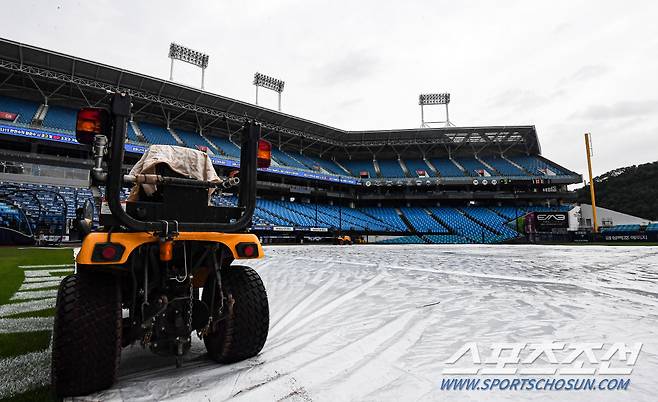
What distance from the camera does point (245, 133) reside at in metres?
2.41

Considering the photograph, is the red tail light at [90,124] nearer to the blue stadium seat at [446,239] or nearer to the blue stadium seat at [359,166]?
the blue stadium seat at [446,239]

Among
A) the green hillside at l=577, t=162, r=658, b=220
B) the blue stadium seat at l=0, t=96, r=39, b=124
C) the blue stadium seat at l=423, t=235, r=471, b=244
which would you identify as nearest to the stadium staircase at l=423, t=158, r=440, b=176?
the blue stadium seat at l=423, t=235, r=471, b=244

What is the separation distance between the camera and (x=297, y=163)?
41625 mm

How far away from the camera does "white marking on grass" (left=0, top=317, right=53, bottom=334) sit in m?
2.88

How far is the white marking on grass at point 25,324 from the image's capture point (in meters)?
2.88

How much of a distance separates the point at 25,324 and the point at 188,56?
4101 cm

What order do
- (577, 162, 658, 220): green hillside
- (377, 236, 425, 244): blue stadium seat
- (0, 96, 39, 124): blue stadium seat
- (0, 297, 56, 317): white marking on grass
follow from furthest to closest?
(577, 162, 658, 220): green hillside → (377, 236, 425, 244): blue stadium seat → (0, 96, 39, 124): blue stadium seat → (0, 297, 56, 317): white marking on grass

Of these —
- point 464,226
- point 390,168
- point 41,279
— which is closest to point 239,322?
point 41,279

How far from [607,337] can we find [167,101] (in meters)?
36.0

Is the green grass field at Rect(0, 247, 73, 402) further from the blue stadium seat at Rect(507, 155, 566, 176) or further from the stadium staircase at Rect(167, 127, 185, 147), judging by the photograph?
the blue stadium seat at Rect(507, 155, 566, 176)

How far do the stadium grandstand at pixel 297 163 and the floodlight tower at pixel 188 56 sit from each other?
22.2ft

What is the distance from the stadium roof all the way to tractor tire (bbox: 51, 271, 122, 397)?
23.4 m

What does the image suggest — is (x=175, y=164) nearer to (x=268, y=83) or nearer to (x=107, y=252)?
(x=107, y=252)

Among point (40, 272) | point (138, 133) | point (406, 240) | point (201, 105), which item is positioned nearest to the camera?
point (40, 272)
